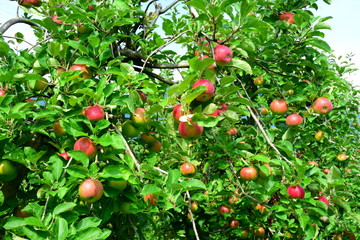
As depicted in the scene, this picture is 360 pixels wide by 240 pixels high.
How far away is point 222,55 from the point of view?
1.47 metres

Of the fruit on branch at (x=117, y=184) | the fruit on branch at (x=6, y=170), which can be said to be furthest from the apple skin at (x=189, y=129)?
the fruit on branch at (x=6, y=170)

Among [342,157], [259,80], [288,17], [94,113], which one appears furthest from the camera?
[342,157]

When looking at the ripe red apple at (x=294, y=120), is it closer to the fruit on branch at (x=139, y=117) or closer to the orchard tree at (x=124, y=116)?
the orchard tree at (x=124, y=116)

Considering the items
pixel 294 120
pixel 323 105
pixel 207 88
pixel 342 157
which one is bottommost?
pixel 342 157

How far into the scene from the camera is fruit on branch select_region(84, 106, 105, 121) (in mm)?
1506

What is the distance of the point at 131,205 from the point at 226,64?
86 cm

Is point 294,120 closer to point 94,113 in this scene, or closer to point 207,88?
point 207,88

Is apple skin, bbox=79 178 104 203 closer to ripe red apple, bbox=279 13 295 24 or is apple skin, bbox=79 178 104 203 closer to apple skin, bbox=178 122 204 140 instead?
apple skin, bbox=178 122 204 140

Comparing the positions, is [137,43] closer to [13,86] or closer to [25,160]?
[13,86]

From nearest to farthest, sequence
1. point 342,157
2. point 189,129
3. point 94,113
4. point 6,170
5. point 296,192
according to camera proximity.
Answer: point 189,129
point 94,113
point 6,170
point 296,192
point 342,157

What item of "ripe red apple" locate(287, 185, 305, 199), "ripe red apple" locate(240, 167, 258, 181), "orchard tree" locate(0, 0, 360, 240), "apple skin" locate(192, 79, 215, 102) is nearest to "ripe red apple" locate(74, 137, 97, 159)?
"orchard tree" locate(0, 0, 360, 240)

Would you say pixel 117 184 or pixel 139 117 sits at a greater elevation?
pixel 139 117

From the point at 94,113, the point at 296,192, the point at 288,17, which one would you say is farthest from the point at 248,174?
the point at 288,17

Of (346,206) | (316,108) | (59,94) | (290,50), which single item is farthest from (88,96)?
(346,206)
